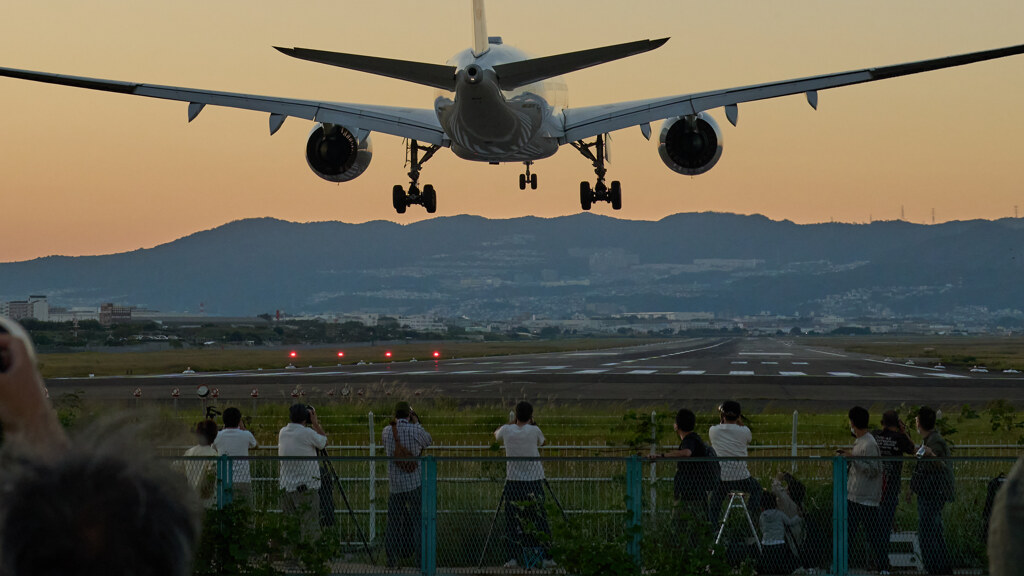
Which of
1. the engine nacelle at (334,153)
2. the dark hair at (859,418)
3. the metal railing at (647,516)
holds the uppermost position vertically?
the engine nacelle at (334,153)

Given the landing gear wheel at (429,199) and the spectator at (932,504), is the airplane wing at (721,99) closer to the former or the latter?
the landing gear wheel at (429,199)

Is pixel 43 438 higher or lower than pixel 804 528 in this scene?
higher

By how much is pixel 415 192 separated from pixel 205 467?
889 inches

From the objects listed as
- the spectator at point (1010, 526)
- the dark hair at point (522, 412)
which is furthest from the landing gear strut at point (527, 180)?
the spectator at point (1010, 526)

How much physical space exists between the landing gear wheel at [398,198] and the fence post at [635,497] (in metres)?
23.3

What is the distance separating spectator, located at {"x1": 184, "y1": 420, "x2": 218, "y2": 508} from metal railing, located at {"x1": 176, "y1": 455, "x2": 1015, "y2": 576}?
0.03 metres

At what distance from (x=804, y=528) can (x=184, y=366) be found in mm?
64477

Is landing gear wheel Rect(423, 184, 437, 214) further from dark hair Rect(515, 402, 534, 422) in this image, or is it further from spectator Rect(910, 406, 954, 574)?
spectator Rect(910, 406, 954, 574)

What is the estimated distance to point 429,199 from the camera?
3497cm

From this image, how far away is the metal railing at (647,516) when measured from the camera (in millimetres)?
12625

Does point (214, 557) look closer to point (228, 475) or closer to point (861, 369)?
point (228, 475)

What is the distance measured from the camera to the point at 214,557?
12.6 metres

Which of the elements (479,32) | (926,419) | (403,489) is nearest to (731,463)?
(926,419)

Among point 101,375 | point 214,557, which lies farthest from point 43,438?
point 101,375
